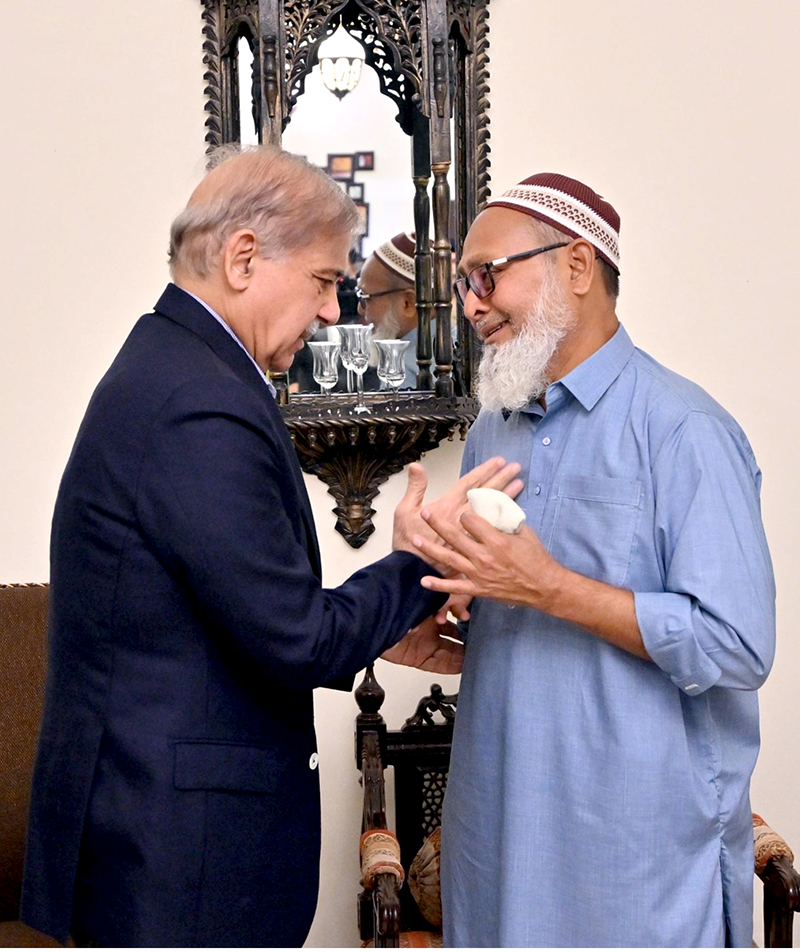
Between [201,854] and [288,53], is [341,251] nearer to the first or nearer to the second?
[201,854]

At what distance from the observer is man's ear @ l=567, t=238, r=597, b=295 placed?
1.79 metres

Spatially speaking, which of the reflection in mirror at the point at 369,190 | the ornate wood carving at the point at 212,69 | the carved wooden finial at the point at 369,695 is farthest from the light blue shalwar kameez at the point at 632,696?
the ornate wood carving at the point at 212,69

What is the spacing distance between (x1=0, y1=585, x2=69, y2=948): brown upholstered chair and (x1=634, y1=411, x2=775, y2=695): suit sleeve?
1.58 m

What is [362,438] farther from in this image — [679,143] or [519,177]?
[679,143]

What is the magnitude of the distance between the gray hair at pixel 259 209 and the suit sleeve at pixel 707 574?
0.64m

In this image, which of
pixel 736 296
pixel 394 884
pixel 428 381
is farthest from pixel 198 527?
pixel 736 296

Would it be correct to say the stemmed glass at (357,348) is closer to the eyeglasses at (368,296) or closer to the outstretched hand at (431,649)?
the eyeglasses at (368,296)

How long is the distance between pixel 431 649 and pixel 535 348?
0.63 m

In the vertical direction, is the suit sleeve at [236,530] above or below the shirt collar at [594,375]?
below

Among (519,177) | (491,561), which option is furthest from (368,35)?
(491,561)

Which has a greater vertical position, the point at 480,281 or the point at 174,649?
the point at 480,281

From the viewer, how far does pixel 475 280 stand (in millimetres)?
1855

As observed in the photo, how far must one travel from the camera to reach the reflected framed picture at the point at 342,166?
2736mm

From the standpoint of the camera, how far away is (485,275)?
1.84m
